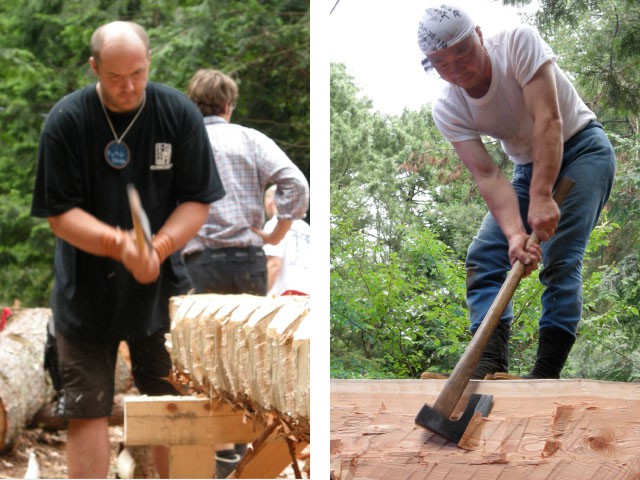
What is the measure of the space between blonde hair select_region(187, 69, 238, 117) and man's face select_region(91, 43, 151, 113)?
20 centimetres

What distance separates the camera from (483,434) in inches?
94.1

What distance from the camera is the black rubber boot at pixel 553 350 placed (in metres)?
2.42

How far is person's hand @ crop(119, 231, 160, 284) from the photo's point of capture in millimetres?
3064

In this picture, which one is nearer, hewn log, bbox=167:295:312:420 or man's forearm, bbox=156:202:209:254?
hewn log, bbox=167:295:312:420

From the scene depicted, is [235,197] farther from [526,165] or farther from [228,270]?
[526,165]

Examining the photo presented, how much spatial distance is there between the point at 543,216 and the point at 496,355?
0.37 metres

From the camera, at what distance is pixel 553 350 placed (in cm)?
243

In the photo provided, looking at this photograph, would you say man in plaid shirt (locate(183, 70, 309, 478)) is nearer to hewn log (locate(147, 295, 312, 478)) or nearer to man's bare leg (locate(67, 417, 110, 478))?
hewn log (locate(147, 295, 312, 478))

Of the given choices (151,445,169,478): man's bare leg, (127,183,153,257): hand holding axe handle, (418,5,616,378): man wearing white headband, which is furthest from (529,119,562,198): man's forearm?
(151,445,169,478): man's bare leg

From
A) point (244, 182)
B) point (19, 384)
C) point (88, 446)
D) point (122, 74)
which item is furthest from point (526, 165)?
point (19, 384)

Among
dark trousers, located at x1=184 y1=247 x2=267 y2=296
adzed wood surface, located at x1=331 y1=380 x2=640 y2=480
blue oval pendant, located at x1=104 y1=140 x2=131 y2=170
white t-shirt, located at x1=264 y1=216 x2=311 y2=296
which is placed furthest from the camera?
white t-shirt, located at x1=264 y1=216 x2=311 y2=296

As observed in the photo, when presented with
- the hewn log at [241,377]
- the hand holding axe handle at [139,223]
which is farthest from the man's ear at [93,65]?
the hewn log at [241,377]

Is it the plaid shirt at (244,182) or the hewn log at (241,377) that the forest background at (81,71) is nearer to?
the plaid shirt at (244,182)

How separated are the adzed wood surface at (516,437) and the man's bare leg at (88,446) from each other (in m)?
0.95
